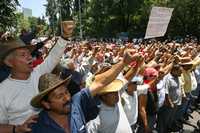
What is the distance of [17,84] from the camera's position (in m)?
4.66

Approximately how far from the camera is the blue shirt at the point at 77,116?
13.1 feet

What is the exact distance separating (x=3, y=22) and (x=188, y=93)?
434 centimetres

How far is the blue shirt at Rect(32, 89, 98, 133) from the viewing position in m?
3.98

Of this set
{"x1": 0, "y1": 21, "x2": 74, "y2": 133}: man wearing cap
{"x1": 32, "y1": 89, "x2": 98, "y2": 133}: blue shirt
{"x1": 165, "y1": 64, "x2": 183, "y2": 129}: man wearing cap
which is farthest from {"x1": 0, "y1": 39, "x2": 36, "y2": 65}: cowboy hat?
{"x1": 165, "y1": 64, "x2": 183, "y2": 129}: man wearing cap

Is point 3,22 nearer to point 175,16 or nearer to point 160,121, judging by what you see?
point 160,121

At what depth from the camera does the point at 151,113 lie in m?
8.66

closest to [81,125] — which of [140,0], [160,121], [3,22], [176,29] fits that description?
[160,121]

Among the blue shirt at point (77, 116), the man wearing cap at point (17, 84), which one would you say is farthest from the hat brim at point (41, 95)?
the man wearing cap at point (17, 84)

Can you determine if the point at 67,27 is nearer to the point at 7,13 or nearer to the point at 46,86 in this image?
the point at 46,86

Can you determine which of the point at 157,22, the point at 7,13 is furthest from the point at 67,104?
the point at 157,22

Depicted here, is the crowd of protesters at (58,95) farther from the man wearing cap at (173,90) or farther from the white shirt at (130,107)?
the man wearing cap at (173,90)

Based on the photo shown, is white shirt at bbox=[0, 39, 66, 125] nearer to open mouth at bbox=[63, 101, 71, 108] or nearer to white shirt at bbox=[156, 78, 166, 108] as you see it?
open mouth at bbox=[63, 101, 71, 108]

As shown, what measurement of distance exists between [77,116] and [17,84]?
2.41ft

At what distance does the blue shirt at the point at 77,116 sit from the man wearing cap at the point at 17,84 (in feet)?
1.02
